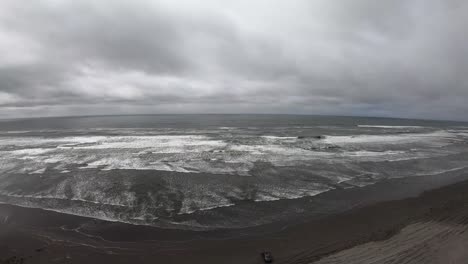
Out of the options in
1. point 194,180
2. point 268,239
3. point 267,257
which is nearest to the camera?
point 267,257

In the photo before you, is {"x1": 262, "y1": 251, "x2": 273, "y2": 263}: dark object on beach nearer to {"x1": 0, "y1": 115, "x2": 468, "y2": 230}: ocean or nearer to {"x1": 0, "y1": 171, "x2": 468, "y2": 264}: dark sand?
{"x1": 0, "y1": 171, "x2": 468, "y2": 264}: dark sand

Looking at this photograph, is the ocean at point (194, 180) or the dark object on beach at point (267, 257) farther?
the ocean at point (194, 180)

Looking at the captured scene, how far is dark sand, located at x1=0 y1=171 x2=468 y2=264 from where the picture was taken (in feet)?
25.0

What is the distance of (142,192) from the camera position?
14078mm

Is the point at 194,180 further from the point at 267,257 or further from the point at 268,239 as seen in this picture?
the point at 267,257

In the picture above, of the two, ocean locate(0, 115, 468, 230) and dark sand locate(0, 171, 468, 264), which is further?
ocean locate(0, 115, 468, 230)

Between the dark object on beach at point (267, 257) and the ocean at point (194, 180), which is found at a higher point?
the ocean at point (194, 180)

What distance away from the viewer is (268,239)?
874cm

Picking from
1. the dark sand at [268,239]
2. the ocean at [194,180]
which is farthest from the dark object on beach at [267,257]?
the ocean at [194,180]

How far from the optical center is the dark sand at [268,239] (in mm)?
7629

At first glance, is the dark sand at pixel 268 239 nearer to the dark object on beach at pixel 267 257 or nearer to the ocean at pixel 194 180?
the dark object on beach at pixel 267 257

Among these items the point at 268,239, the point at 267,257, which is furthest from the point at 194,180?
the point at 267,257

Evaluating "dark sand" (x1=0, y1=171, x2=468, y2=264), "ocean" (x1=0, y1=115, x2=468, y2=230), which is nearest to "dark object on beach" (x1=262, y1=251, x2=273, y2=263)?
"dark sand" (x1=0, y1=171, x2=468, y2=264)

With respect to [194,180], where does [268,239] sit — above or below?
below
